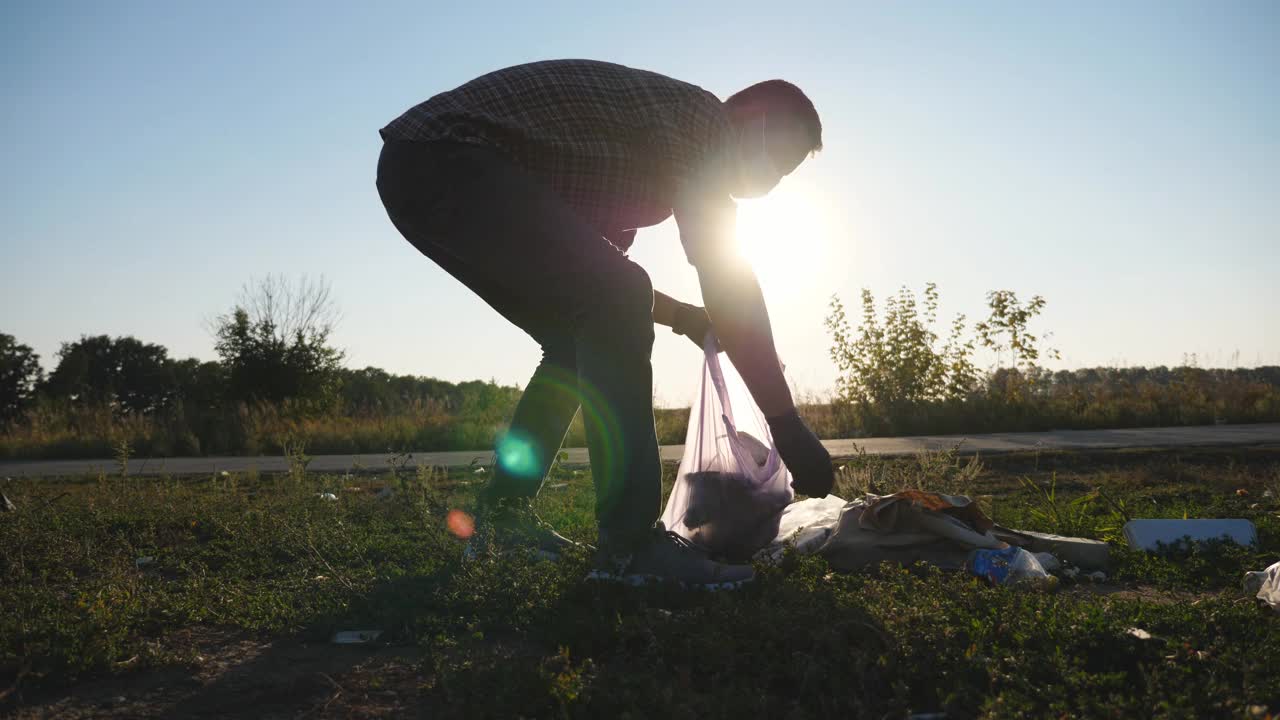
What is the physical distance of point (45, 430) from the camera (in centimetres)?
1223

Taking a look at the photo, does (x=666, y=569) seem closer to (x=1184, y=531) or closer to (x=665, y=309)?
(x=665, y=309)

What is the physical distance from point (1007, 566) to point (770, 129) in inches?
55.0

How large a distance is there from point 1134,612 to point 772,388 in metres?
0.98

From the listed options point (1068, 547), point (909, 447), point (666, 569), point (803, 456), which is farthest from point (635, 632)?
point (909, 447)

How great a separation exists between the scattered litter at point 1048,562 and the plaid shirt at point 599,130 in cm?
136

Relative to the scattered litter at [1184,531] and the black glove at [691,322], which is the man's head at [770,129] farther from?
the scattered litter at [1184,531]

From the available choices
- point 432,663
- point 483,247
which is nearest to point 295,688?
point 432,663

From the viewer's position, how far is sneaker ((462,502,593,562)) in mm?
2510

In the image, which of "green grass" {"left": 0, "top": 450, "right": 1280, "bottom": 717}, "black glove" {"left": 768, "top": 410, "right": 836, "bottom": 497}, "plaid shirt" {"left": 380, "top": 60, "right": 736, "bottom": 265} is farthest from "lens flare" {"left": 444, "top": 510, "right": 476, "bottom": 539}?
"plaid shirt" {"left": 380, "top": 60, "right": 736, "bottom": 265}

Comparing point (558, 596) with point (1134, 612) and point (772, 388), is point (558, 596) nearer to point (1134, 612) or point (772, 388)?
point (772, 388)

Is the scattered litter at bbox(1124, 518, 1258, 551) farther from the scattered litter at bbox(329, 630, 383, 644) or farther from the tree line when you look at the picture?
the tree line

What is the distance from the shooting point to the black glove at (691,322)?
2.96m

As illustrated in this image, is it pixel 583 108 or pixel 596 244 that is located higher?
pixel 583 108

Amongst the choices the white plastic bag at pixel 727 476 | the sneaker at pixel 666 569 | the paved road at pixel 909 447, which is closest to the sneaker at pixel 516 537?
the sneaker at pixel 666 569
